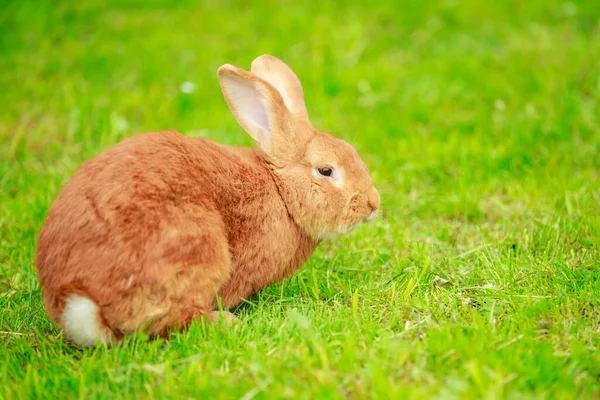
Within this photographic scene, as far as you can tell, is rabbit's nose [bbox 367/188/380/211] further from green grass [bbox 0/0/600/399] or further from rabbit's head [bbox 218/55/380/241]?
green grass [bbox 0/0/600/399]

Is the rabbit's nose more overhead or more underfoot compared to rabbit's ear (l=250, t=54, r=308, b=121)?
more underfoot

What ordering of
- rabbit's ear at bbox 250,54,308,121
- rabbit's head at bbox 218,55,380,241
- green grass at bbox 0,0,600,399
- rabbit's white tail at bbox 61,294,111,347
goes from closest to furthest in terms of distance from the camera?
green grass at bbox 0,0,600,399 → rabbit's white tail at bbox 61,294,111,347 → rabbit's head at bbox 218,55,380,241 → rabbit's ear at bbox 250,54,308,121

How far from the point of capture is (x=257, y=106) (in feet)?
12.7

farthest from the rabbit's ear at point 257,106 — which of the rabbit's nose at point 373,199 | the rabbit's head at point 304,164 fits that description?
the rabbit's nose at point 373,199

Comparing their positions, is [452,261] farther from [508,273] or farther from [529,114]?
[529,114]

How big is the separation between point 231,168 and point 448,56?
Result: 385 cm

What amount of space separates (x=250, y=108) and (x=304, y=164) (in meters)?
0.46

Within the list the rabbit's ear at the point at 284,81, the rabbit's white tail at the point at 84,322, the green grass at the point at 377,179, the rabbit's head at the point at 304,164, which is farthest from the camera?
the rabbit's ear at the point at 284,81

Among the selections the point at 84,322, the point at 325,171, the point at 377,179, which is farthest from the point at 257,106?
the point at 84,322

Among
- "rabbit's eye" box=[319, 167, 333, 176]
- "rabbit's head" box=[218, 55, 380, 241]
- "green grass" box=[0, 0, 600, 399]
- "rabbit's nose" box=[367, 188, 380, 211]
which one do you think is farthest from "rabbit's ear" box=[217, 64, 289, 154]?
"green grass" box=[0, 0, 600, 399]

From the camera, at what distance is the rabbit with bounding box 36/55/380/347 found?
3.05 metres

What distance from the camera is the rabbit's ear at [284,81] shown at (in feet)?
14.0

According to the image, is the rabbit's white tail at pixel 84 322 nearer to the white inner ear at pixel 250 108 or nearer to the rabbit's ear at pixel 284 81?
the white inner ear at pixel 250 108

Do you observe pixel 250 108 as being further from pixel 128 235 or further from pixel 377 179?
pixel 377 179
